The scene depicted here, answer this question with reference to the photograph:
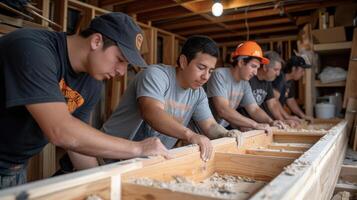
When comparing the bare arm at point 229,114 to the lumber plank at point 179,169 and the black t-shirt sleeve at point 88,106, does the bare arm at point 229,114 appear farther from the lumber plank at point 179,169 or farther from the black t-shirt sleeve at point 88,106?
the black t-shirt sleeve at point 88,106

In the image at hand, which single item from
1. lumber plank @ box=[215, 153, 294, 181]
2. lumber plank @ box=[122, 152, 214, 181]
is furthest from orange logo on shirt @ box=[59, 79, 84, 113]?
lumber plank @ box=[215, 153, 294, 181]

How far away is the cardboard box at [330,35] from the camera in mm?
4328

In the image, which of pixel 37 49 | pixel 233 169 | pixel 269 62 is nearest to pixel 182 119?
pixel 233 169

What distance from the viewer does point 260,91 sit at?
371 cm

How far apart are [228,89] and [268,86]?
3.35ft

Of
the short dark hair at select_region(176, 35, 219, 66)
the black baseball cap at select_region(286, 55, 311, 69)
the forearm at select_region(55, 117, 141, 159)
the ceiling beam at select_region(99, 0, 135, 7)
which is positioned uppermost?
the ceiling beam at select_region(99, 0, 135, 7)

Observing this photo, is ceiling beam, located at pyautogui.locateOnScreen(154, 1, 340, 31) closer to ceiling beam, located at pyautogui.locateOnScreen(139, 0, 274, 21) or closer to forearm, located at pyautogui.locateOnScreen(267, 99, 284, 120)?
ceiling beam, located at pyautogui.locateOnScreen(139, 0, 274, 21)

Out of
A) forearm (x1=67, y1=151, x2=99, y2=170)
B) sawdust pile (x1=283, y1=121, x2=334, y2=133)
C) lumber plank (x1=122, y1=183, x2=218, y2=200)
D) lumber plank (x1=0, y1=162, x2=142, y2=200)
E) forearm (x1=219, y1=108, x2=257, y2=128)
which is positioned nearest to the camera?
lumber plank (x1=0, y1=162, x2=142, y2=200)

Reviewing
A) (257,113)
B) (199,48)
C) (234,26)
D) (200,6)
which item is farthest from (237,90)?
(234,26)

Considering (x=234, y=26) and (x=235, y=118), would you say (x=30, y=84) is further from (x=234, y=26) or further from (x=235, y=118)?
(x=234, y=26)

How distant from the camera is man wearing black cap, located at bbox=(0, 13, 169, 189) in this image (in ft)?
3.33

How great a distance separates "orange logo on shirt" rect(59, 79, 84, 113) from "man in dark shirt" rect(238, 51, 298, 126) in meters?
2.37

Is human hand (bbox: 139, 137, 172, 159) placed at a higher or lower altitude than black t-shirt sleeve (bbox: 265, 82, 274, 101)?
lower

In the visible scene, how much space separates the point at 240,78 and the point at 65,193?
2510 millimetres
